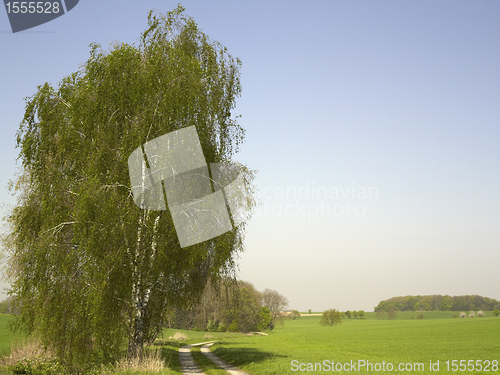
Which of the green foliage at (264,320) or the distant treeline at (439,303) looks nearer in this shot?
the green foliage at (264,320)

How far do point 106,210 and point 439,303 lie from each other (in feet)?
623

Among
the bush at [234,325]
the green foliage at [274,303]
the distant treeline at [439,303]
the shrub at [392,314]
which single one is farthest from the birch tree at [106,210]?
the distant treeline at [439,303]

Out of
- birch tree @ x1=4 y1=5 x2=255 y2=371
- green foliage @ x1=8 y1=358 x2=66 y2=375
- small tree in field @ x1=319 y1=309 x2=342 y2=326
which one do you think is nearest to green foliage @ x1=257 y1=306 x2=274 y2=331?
small tree in field @ x1=319 y1=309 x2=342 y2=326

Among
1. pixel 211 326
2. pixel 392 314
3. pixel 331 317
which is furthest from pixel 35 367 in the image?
pixel 392 314

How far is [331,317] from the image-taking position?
11444 cm

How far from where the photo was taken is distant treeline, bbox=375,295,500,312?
158250 mm

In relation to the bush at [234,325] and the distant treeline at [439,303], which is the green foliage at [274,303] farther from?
the distant treeline at [439,303]

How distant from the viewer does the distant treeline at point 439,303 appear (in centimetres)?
15825

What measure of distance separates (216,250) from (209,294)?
162 inches

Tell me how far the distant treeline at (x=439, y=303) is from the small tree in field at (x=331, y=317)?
53737 mm

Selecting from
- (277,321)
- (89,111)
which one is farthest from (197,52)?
(277,321)

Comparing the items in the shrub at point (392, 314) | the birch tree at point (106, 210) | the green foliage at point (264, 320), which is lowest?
the shrub at point (392, 314)

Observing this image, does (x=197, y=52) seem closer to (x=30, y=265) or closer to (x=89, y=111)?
(x=89, y=111)

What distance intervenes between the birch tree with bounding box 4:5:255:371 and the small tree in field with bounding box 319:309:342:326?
104347 mm
